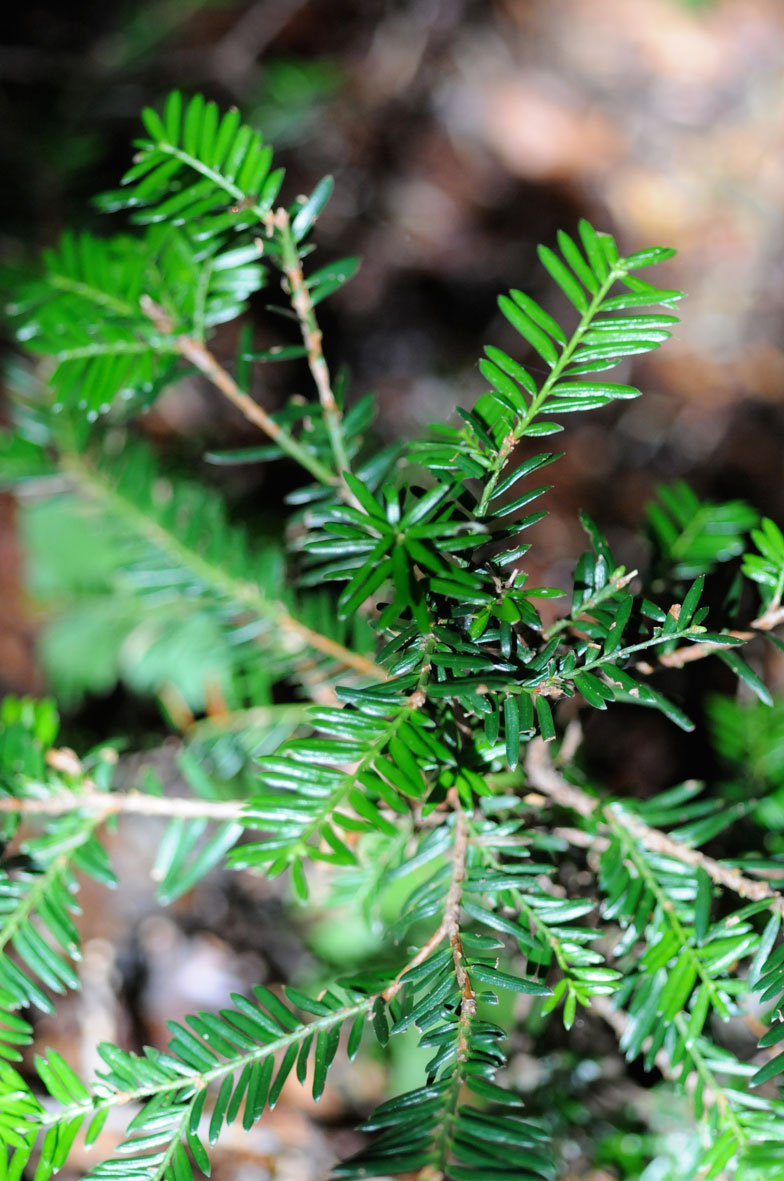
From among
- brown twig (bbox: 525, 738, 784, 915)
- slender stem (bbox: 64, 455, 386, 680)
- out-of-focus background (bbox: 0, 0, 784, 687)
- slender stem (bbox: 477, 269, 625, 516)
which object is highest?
out-of-focus background (bbox: 0, 0, 784, 687)

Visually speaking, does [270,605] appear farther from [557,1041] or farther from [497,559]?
[557,1041]

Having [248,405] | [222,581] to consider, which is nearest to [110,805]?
[222,581]

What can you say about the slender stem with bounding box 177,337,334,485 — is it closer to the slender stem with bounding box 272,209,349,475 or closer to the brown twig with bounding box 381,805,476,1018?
the slender stem with bounding box 272,209,349,475

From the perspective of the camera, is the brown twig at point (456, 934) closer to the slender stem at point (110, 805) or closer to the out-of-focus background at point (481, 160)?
the slender stem at point (110, 805)

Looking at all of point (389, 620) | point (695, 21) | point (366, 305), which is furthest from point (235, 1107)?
point (695, 21)

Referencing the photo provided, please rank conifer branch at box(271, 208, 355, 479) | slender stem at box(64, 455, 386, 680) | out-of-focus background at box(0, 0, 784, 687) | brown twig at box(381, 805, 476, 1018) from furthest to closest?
out-of-focus background at box(0, 0, 784, 687) < slender stem at box(64, 455, 386, 680) < conifer branch at box(271, 208, 355, 479) < brown twig at box(381, 805, 476, 1018)

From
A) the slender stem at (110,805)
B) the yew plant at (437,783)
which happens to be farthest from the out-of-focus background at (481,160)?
the slender stem at (110,805)

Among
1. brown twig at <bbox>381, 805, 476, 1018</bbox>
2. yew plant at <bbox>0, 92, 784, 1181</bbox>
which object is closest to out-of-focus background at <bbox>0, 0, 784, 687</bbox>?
yew plant at <bbox>0, 92, 784, 1181</bbox>
